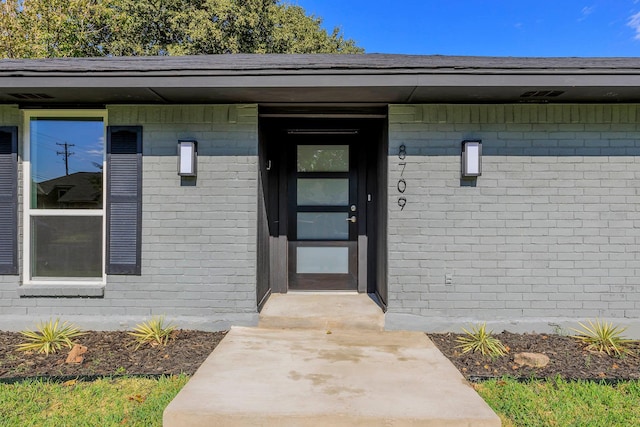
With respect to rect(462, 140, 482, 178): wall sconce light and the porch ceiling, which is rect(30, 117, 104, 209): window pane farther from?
rect(462, 140, 482, 178): wall sconce light

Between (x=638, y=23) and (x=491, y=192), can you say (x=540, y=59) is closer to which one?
(x=491, y=192)

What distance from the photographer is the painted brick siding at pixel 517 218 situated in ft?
13.4

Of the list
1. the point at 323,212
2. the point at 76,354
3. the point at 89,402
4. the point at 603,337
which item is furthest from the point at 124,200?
the point at 603,337

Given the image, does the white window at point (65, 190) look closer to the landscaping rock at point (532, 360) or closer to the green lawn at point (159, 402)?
the green lawn at point (159, 402)

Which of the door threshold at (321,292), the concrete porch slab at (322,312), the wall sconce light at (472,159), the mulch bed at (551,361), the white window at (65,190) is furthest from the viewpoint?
the door threshold at (321,292)

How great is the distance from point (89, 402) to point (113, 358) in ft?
2.55

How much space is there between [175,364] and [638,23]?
56.1ft

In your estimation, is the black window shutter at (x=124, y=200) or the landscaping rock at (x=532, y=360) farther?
the black window shutter at (x=124, y=200)

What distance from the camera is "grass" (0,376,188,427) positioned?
2.48 m

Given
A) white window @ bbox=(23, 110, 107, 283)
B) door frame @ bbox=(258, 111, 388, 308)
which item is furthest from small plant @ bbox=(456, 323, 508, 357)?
white window @ bbox=(23, 110, 107, 283)

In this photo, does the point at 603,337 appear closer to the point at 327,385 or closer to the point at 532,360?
the point at 532,360

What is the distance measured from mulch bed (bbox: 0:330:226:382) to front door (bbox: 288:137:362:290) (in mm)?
1640

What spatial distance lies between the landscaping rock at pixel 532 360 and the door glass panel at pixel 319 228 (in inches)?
98.3

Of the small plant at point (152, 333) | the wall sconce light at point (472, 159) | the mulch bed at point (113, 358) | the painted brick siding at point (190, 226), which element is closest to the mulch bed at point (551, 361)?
the wall sconce light at point (472, 159)
